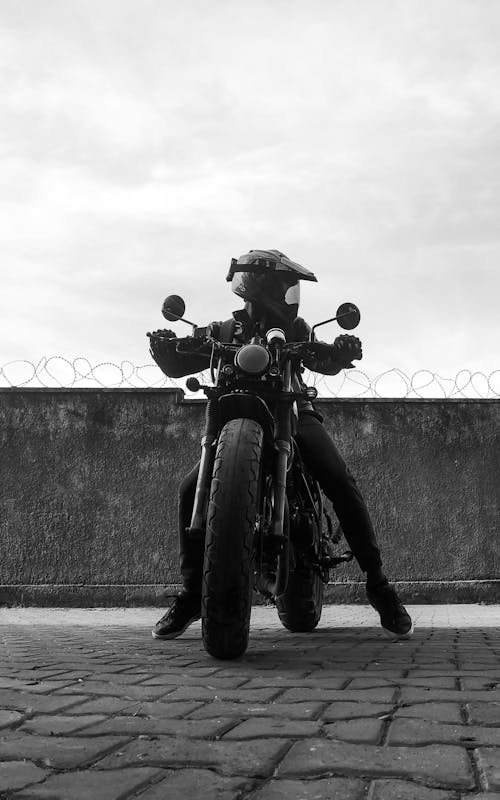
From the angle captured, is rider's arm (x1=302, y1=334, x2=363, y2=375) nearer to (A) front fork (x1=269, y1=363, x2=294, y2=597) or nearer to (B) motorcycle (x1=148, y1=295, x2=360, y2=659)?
(B) motorcycle (x1=148, y1=295, x2=360, y2=659)

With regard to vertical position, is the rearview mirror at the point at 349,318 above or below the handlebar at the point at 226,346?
above

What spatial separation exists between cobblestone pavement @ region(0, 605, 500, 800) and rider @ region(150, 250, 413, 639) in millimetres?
425

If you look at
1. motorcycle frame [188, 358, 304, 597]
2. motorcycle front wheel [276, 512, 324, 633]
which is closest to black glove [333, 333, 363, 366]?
motorcycle frame [188, 358, 304, 597]

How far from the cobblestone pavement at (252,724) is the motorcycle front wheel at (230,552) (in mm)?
134

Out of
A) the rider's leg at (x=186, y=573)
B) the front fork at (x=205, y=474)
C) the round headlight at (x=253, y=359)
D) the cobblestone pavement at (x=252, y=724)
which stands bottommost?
the cobblestone pavement at (x=252, y=724)

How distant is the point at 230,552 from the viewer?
266cm

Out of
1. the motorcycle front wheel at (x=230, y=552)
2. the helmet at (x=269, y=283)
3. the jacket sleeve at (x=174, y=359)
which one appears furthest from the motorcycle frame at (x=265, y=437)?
the helmet at (x=269, y=283)

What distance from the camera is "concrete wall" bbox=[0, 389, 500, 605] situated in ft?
25.8

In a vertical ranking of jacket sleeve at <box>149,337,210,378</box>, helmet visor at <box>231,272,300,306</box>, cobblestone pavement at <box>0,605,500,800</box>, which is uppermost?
helmet visor at <box>231,272,300,306</box>

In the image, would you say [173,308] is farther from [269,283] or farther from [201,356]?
[269,283]

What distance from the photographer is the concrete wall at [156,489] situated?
7.86m

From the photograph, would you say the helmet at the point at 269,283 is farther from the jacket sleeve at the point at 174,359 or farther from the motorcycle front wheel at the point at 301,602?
the motorcycle front wheel at the point at 301,602

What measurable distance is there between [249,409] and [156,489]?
17.3ft

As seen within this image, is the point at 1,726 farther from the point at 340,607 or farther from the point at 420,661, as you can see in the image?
the point at 340,607
